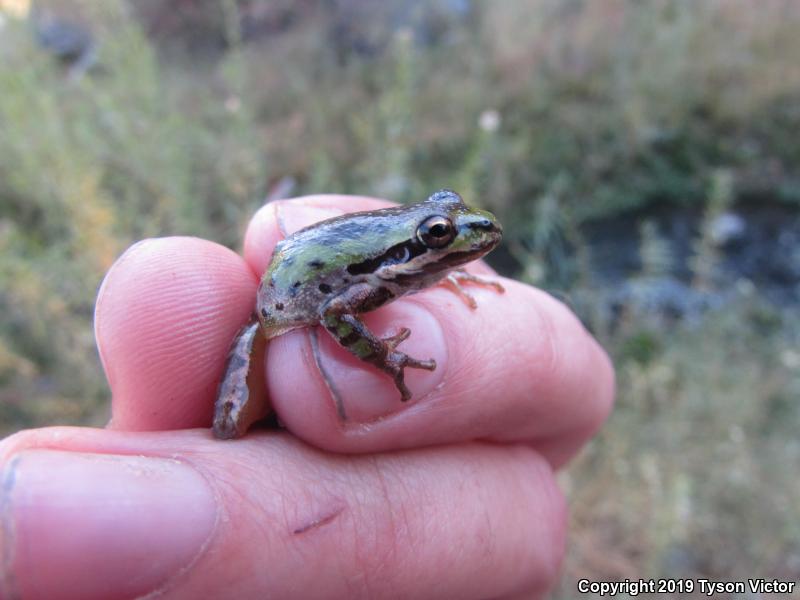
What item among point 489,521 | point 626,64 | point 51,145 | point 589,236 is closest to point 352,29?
point 626,64

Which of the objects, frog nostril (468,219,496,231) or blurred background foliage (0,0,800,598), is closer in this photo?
frog nostril (468,219,496,231)

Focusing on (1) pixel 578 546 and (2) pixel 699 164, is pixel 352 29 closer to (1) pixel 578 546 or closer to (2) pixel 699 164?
(2) pixel 699 164

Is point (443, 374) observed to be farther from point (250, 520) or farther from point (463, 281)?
point (250, 520)

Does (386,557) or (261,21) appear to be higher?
(261,21)

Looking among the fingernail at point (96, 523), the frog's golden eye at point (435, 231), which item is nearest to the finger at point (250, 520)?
the fingernail at point (96, 523)

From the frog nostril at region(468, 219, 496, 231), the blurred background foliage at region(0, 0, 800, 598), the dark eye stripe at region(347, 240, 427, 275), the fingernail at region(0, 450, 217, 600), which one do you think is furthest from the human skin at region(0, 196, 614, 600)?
the blurred background foliage at region(0, 0, 800, 598)

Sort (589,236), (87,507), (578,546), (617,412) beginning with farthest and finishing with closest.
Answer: (589,236), (617,412), (578,546), (87,507)

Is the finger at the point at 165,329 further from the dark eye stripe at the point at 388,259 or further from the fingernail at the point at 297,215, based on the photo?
the dark eye stripe at the point at 388,259

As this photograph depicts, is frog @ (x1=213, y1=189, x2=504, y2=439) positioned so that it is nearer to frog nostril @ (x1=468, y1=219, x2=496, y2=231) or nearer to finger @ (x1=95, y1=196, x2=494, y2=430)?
frog nostril @ (x1=468, y1=219, x2=496, y2=231)
